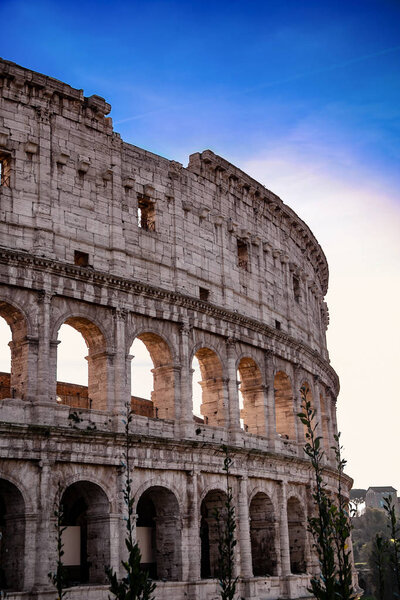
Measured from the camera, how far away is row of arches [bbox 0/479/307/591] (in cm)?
2062

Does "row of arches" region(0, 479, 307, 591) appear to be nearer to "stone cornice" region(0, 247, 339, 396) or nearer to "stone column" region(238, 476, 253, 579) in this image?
"stone column" region(238, 476, 253, 579)

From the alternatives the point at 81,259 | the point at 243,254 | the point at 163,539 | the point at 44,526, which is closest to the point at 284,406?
the point at 243,254

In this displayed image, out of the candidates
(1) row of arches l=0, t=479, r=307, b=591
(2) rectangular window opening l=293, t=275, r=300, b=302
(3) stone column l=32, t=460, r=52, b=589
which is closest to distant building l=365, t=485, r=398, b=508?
(2) rectangular window opening l=293, t=275, r=300, b=302

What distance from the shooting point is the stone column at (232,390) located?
27.5m

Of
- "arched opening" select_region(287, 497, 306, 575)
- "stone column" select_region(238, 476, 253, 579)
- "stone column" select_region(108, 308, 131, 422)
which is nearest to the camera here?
"stone column" select_region(108, 308, 131, 422)

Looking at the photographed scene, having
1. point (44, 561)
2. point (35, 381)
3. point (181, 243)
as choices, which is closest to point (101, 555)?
point (44, 561)

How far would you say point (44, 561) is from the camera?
20188mm

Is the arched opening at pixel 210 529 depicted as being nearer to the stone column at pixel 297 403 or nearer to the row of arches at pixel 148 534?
the row of arches at pixel 148 534

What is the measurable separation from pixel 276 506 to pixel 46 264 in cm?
1263

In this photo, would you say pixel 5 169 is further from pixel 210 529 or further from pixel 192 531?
pixel 210 529

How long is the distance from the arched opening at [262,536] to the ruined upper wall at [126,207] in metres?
6.95

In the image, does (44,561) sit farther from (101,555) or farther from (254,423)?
(254,423)

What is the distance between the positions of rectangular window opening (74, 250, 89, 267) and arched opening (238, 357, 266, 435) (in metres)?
Result: 8.29

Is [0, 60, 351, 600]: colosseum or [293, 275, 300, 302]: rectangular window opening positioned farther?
[293, 275, 300, 302]: rectangular window opening
